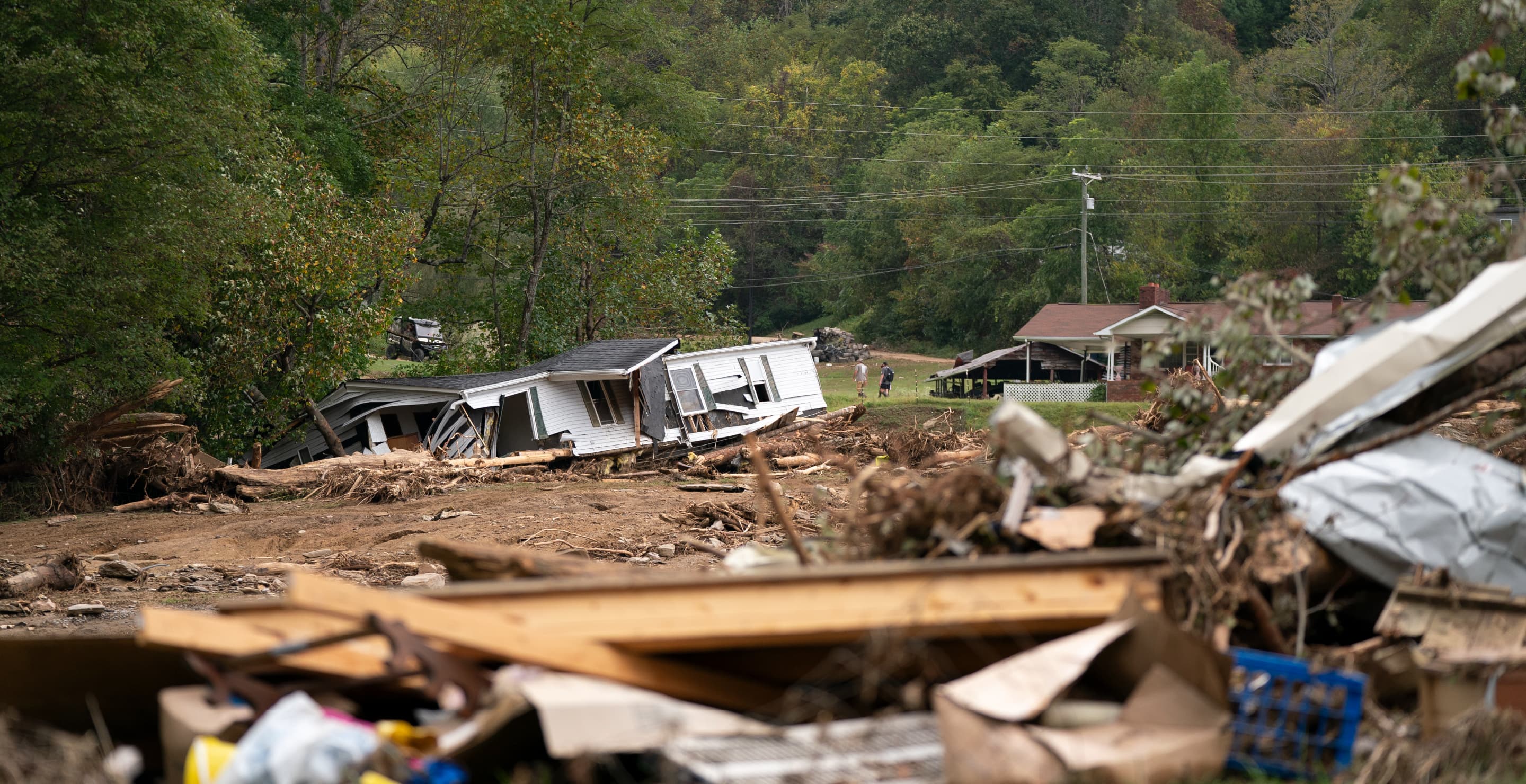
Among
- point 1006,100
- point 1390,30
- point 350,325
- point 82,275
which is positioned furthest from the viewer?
point 1006,100

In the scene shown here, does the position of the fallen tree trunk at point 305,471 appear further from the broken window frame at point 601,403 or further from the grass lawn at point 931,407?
the grass lawn at point 931,407

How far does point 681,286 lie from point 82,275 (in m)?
Answer: 22.6

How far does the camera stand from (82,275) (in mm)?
15422

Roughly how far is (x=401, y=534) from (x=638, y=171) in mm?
22152

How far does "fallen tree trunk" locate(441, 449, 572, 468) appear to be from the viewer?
2412 centimetres

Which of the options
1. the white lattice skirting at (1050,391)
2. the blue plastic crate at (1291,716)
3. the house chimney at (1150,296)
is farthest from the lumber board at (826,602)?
the house chimney at (1150,296)

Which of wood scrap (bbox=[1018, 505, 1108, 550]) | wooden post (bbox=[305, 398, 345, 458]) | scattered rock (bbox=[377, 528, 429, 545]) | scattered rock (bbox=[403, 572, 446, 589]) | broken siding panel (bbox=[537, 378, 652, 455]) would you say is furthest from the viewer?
broken siding panel (bbox=[537, 378, 652, 455])

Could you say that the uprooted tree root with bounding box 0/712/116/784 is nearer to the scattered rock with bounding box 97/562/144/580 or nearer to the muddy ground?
the muddy ground

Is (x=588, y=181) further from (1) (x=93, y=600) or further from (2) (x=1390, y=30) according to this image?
(2) (x=1390, y=30)

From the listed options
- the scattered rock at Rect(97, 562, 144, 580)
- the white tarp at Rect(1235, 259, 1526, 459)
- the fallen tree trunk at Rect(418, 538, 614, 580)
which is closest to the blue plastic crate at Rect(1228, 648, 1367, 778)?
the white tarp at Rect(1235, 259, 1526, 459)

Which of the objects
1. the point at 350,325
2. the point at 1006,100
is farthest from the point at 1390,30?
the point at 350,325

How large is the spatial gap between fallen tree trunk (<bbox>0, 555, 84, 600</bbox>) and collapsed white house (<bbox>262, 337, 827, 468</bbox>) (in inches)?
573

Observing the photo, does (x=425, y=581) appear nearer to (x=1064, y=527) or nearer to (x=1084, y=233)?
(x=1064, y=527)

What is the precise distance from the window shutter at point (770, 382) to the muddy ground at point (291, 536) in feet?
34.6
